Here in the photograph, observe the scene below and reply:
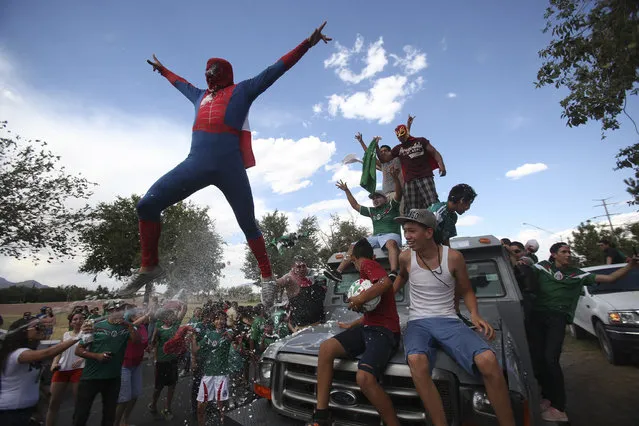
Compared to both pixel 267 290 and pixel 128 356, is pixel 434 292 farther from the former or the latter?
pixel 128 356

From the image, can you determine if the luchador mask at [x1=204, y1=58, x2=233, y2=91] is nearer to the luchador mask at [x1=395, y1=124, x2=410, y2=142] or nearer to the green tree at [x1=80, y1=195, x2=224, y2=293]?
the green tree at [x1=80, y1=195, x2=224, y2=293]

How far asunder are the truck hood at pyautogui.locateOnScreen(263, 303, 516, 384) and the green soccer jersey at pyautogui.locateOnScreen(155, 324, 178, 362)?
3534 millimetres

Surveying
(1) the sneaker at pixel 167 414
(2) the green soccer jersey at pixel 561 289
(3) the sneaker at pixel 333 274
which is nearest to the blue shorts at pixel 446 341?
(3) the sneaker at pixel 333 274

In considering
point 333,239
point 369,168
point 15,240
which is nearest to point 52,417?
point 369,168

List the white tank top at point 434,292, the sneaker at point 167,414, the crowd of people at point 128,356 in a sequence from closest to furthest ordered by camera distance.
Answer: the white tank top at point 434,292, the crowd of people at point 128,356, the sneaker at point 167,414

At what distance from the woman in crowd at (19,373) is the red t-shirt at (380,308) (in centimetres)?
297

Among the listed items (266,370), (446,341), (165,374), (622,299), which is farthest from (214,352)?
(622,299)

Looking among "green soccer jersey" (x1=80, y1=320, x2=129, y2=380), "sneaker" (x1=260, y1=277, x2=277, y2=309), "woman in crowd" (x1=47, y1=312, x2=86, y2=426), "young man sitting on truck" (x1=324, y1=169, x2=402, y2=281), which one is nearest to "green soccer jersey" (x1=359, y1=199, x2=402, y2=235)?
"young man sitting on truck" (x1=324, y1=169, x2=402, y2=281)

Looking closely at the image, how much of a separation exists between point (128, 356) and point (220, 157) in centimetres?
403

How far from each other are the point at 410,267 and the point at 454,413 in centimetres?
109

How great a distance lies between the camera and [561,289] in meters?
3.79

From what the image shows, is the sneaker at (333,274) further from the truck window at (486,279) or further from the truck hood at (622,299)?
the truck hood at (622,299)

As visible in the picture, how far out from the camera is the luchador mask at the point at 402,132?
15.2 ft

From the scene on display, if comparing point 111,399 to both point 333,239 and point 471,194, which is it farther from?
point 333,239
